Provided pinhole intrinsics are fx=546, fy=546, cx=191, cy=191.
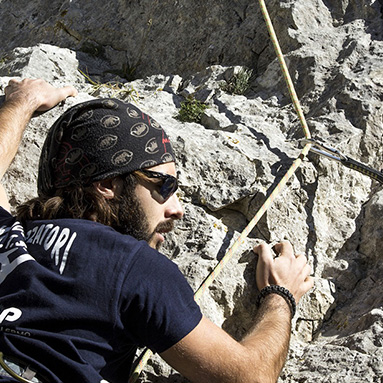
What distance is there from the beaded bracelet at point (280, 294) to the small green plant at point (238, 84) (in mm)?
2466

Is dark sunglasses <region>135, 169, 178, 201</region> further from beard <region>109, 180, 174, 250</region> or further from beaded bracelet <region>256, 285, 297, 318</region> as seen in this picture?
beaded bracelet <region>256, 285, 297, 318</region>

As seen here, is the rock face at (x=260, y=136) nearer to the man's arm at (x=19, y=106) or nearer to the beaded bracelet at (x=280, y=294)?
the man's arm at (x=19, y=106)

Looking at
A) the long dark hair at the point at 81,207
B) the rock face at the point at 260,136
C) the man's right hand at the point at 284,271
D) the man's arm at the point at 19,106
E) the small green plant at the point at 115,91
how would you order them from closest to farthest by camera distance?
the long dark hair at the point at 81,207 < the man's right hand at the point at 284,271 < the rock face at the point at 260,136 < the man's arm at the point at 19,106 < the small green plant at the point at 115,91

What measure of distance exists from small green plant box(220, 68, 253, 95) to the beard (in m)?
2.48

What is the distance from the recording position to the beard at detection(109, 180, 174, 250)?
287 centimetres

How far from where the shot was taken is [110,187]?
2.92 m

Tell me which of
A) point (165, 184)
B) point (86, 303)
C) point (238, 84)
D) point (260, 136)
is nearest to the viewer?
point (86, 303)

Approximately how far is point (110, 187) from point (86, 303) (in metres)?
0.76

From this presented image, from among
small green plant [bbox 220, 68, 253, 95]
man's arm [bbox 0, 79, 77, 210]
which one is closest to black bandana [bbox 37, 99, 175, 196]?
man's arm [bbox 0, 79, 77, 210]

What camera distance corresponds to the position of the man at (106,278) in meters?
2.34

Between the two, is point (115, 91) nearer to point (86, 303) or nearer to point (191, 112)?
point (191, 112)

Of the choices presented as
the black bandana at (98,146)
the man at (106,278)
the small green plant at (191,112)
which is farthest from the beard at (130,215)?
the small green plant at (191,112)

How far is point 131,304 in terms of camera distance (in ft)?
7.90

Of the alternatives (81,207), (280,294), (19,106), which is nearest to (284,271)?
(280,294)
